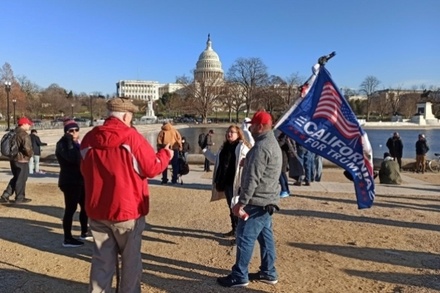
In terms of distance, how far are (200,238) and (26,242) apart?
8.66ft

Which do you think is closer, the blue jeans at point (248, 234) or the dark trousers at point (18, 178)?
the blue jeans at point (248, 234)

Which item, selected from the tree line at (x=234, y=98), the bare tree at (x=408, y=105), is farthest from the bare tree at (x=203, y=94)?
the bare tree at (x=408, y=105)

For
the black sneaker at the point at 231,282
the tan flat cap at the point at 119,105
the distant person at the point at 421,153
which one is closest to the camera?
the tan flat cap at the point at 119,105

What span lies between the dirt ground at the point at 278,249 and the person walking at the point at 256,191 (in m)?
0.36

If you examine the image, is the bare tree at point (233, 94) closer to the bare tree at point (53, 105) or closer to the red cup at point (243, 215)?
the bare tree at point (53, 105)

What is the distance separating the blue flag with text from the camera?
521 centimetres

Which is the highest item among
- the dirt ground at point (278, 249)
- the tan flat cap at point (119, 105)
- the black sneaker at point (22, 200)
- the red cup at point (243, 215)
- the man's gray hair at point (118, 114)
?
the tan flat cap at point (119, 105)

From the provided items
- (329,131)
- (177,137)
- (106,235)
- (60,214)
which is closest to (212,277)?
(106,235)

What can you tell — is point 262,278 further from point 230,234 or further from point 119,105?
point 119,105

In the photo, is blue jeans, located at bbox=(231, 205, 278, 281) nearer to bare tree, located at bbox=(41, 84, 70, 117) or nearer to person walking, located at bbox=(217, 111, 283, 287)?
person walking, located at bbox=(217, 111, 283, 287)

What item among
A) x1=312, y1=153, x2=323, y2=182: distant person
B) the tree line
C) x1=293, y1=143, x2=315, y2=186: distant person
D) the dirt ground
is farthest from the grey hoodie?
the tree line

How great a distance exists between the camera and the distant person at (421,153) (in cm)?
1595

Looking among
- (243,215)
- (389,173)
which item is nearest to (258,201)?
(243,215)

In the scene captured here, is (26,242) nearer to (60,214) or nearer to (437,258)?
(60,214)
